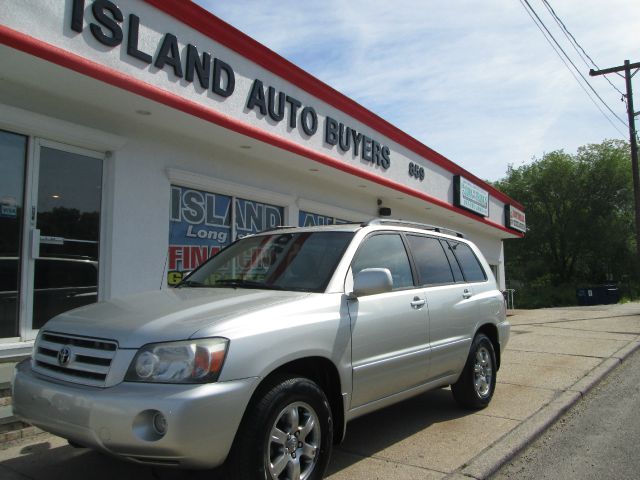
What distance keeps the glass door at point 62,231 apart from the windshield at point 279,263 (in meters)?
2.66

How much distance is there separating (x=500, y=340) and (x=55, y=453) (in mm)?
4534

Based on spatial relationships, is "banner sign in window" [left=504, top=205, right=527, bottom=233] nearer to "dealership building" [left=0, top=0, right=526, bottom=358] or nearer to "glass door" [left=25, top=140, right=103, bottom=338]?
"dealership building" [left=0, top=0, right=526, bottom=358]

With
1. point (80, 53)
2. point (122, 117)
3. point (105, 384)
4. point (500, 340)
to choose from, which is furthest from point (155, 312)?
point (122, 117)

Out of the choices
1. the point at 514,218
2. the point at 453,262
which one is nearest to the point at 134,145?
the point at 453,262

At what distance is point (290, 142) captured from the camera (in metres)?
8.72

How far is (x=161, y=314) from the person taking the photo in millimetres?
3197

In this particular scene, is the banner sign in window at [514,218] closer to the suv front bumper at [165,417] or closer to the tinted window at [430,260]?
the tinted window at [430,260]

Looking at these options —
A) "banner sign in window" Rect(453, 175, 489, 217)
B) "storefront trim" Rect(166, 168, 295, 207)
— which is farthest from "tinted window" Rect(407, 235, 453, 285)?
"banner sign in window" Rect(453, 175, 489, 217)

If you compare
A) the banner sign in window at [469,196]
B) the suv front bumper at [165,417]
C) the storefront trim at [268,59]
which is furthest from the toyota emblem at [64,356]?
the banner sign in window at [469,196]

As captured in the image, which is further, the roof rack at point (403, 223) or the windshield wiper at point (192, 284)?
the roof rack at point (403, 223)

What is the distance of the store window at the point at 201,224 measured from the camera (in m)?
7.98

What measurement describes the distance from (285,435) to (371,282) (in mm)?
1176

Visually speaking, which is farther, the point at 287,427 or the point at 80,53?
the point at 80,53

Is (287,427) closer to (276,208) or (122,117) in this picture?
(122,117)
